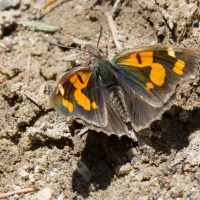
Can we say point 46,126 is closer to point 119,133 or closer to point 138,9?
point 119,133

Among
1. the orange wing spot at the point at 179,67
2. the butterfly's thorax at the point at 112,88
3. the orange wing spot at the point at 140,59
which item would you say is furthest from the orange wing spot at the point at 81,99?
the orange wing spot at the point at 179,67

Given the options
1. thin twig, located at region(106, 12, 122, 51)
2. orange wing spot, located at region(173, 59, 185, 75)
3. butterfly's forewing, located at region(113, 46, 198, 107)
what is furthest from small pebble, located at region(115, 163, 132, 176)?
thin twig, located at region(106, 12, 122, 51)

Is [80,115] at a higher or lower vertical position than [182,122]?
higher

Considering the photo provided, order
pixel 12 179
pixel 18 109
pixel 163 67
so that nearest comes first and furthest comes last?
pixel 163 67
pixel 12 179
pixel 18 109

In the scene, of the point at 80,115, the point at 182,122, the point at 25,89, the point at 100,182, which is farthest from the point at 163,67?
the point at 25,89

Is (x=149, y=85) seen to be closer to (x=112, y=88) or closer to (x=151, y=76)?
(x=151, y=76)

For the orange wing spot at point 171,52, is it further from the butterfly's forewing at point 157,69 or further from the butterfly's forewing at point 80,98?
the butterfly's forewing at point 80,98

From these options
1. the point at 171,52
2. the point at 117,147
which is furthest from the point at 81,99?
the point at 171,52
